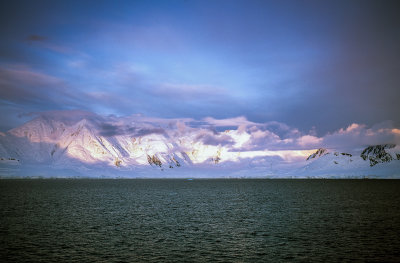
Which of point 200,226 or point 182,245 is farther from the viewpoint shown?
point 200,226

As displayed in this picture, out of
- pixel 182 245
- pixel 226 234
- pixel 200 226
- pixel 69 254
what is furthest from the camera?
pixel 200 226

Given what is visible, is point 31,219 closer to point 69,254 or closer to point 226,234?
point 69,254

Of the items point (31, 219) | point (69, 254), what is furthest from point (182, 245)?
point (31, 219)

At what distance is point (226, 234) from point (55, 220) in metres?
41.2

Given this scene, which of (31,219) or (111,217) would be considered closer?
(31,219)

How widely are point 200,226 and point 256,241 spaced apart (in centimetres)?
1801

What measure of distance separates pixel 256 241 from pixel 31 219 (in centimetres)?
5322

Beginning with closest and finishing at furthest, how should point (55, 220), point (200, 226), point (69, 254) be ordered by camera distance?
1. point (69, 254)
2. point (200, 226)
3. point (55, 220)

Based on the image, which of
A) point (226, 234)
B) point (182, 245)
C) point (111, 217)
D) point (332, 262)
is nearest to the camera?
point (332, 262)

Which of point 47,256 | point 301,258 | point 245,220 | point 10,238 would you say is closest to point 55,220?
point 10,238

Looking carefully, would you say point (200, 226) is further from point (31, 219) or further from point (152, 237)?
point (31, 219)

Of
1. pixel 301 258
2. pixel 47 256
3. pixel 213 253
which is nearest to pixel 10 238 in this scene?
pixel 47 256

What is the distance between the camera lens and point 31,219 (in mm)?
75562

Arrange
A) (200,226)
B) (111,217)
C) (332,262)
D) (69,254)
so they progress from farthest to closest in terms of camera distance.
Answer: (111,217) < (200,226) < (69,254) < (332,262)
